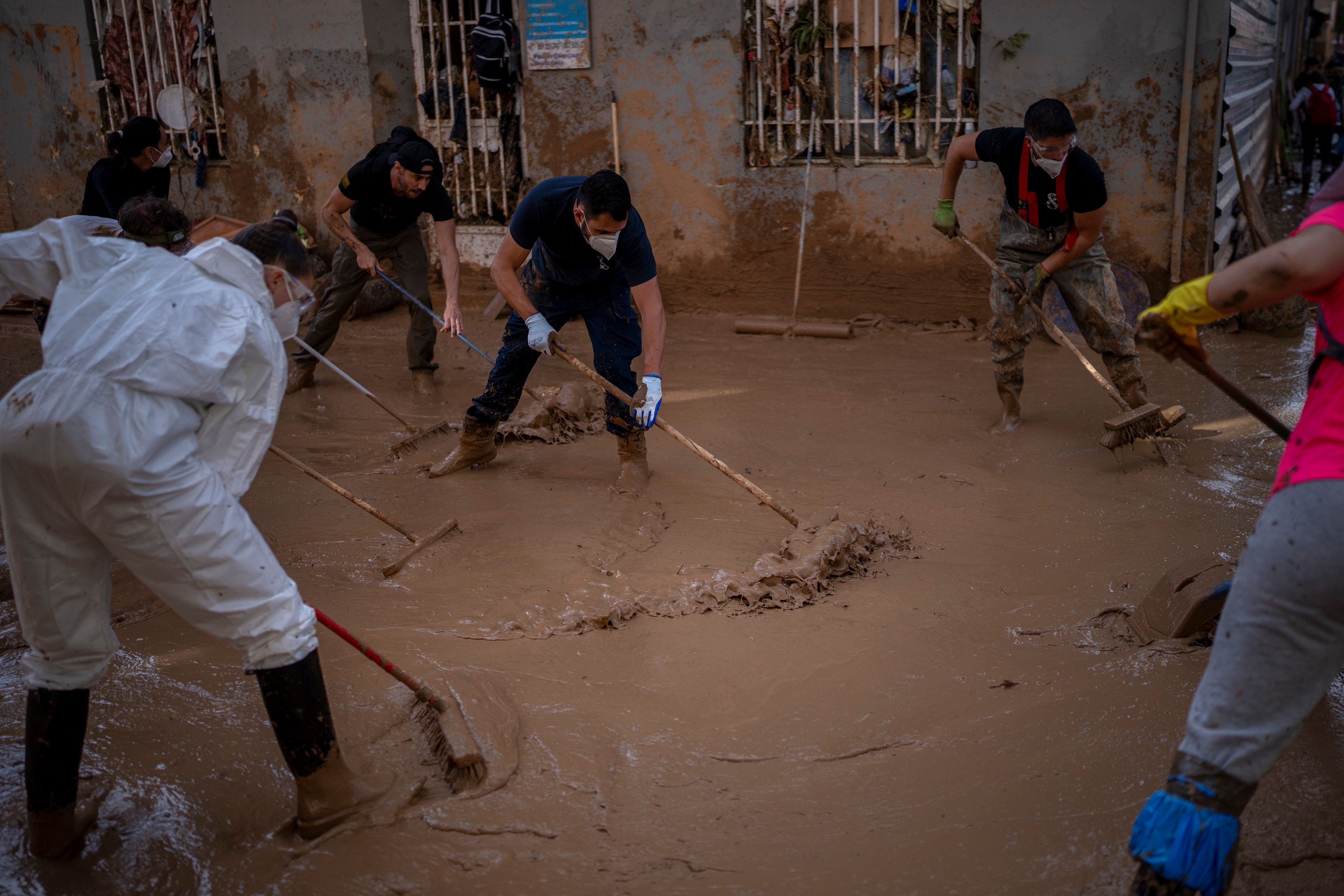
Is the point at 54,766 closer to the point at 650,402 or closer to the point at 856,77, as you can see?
the point at 650,402

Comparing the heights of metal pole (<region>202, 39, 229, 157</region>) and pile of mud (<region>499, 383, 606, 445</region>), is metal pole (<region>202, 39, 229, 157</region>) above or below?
above

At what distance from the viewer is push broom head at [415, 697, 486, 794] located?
8.60 feet

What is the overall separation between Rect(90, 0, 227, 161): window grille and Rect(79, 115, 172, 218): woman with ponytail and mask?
11.7ft

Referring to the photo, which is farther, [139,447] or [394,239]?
[394,239]

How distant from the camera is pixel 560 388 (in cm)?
582

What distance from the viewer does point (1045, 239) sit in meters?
5.02

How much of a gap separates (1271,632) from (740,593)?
1930 millimetres

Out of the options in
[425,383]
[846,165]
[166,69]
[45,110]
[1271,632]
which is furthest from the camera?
[45,110]

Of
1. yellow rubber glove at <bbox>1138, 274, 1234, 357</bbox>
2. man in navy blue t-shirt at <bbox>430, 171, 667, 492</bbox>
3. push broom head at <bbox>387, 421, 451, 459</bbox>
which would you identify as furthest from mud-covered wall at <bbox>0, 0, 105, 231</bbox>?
yellow rubber glove at <bbox>1138, 274, 1234, 357</bbox>


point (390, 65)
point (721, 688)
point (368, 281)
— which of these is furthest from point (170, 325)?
point (390, 65)

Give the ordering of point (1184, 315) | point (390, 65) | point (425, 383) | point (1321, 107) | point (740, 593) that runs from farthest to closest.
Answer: point (1321, 107) → point (390, 65) → point (425, 383) → point (740, 593) → point (1184, 315)

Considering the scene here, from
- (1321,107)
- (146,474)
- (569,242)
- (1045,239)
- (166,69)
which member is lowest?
(146,474)

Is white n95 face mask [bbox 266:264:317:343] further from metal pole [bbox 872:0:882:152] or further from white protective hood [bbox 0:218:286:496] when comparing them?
metal pole [bbox 872:0:882:152]

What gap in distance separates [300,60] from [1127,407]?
21.9ft
